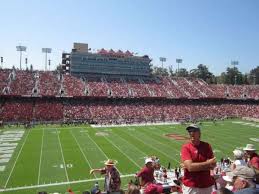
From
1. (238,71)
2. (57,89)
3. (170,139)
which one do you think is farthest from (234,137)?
(238,71)

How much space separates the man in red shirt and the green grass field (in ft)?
57.5

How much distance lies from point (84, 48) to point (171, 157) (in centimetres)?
4998

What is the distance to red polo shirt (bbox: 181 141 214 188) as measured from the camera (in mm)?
4895

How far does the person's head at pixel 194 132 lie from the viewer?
4.85 m

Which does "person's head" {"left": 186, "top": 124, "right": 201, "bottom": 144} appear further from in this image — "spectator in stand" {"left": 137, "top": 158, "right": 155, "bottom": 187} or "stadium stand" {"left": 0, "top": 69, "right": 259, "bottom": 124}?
"stadium stand" {"left": 0, "top": 69, "right": 259, "bottom": 124}

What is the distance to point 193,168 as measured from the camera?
15.6 ft

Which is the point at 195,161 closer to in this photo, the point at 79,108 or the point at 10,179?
the point at 10,179

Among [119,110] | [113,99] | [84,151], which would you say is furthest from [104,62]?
[84,151]

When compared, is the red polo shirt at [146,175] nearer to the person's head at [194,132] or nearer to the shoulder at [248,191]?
the person's head at [194,132]

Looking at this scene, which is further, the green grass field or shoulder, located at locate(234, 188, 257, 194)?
the green grass field

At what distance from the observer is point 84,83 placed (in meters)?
67.6

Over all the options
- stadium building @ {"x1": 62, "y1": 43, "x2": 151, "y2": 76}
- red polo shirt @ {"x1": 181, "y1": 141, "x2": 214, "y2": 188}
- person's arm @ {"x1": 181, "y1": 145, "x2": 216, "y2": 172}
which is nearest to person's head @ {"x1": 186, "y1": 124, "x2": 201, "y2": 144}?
red polo shirt @ {"x1": 181, "y1": 141, "x2": 214, "y2": 188}

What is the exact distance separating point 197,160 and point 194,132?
0.44m

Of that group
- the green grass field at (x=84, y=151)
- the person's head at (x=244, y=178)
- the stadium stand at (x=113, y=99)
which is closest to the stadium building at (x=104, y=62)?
the stadium stand at (x=113, y=99)
